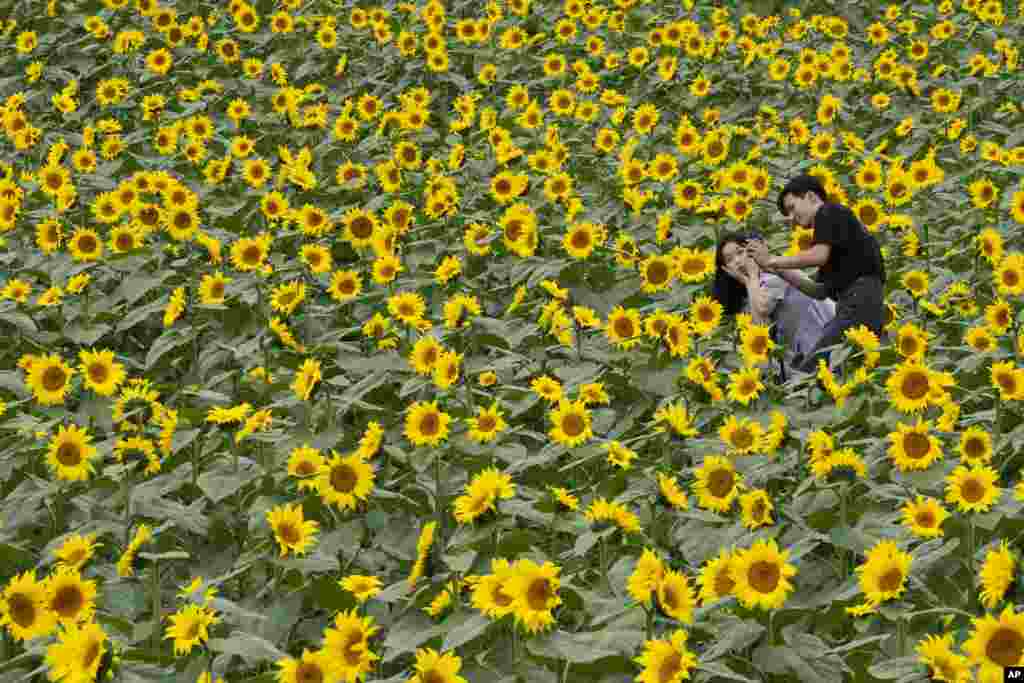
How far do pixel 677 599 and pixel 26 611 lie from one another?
224 cm

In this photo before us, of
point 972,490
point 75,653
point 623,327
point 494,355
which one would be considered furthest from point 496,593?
point 494,355

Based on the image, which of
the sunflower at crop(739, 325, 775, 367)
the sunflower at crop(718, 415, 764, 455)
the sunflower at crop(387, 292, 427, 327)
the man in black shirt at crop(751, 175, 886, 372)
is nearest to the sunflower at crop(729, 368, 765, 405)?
the sunflower at crop(739, 325, 775, 367)

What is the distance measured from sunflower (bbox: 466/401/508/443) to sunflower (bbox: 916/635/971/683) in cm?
257

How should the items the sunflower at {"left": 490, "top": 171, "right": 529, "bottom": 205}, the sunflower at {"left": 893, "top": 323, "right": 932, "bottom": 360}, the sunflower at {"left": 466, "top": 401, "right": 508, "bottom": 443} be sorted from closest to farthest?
the sunflower at {"left": 466, "top": 401, "right": 508, "bottom": 443}
the sunflower at {"left": 893, "top": 323, "right": 932, "bottom": 360}
the sunflower at {"left": 490, "top": 171, "right": 529, "bottom": 205}

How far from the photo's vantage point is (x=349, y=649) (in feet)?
12.3

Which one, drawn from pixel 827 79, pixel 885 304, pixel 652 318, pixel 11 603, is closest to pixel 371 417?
pixel 652 318

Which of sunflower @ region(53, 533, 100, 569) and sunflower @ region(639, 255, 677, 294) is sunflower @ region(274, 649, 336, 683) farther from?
sunflower @ region(639, 255, 677, 294)

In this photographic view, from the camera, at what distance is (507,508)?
478cm

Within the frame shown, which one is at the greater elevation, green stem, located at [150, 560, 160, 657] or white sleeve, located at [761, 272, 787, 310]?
green stem, located at [150, 560, 160, 657]

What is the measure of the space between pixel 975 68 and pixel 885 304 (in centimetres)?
491

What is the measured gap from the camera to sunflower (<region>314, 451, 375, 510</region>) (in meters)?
4.87

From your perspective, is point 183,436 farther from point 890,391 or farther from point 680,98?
point 680,98

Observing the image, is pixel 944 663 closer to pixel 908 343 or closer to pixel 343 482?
pixel 343 482

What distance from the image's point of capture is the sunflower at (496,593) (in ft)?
12.1
